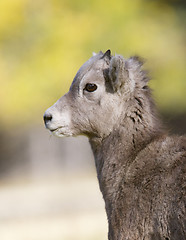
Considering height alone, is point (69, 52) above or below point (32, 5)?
below

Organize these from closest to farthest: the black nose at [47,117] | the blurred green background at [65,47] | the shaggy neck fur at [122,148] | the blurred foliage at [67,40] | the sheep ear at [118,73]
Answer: the shaggy neck fur at [122,148]
the sheep ear at [118,73]
the black nose at [47,117]
the blurred green background at [65,47]
the blurred foliage at [67,40]

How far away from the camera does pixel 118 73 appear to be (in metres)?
5.95

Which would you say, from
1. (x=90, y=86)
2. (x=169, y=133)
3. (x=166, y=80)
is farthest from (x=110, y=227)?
(x=166, y=80)

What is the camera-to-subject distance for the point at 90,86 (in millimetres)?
6094

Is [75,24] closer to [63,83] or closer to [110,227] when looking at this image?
[63,83]

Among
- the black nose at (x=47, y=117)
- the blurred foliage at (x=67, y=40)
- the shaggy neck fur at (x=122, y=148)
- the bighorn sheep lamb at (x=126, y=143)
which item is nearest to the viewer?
the bighorn sheep lamb at (x=126, y=143)

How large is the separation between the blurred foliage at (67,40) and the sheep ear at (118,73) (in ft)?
39.1

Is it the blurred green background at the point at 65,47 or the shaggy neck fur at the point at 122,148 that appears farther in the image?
the blurred green background at the point at 65,47

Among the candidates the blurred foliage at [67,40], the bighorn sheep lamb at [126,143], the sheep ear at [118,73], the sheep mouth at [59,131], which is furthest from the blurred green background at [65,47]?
the sheep ear at [118,73]

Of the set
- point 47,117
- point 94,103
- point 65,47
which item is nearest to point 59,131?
point 47,117

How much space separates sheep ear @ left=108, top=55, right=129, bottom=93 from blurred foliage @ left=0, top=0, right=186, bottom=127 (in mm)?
11905

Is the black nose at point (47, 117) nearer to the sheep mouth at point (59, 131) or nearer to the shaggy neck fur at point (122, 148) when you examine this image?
the sheep mouth at point (59, 131)

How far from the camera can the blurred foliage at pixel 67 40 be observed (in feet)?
59.9

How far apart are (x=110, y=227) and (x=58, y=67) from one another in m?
13.6
